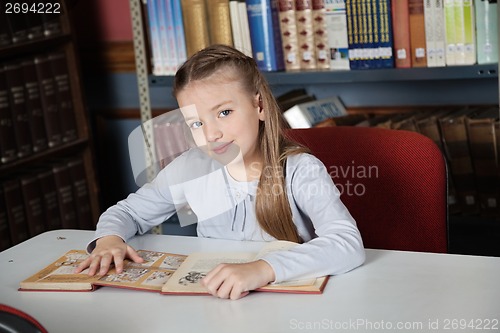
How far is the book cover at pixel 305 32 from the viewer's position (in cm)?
230

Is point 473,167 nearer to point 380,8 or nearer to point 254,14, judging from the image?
point 380,8

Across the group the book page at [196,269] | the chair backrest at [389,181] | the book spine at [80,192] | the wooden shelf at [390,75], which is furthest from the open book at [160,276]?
the book spine at [80,192]

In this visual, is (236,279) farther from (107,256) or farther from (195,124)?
(195,124)

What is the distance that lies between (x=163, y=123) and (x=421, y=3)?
0.96 m

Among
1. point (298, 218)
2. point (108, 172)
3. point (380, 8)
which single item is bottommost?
point (108, 172)

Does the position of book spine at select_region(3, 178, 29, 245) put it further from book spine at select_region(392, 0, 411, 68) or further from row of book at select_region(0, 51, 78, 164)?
book spine at select_region(392, 0, 411, 68)

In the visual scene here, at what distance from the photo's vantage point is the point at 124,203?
1570 mm

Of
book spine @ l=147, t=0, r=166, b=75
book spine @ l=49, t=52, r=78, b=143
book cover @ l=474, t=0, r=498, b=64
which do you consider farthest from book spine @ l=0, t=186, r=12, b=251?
book cover @ l=474, t=0, r=498, b=64

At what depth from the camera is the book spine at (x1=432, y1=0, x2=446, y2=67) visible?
7.02 ft

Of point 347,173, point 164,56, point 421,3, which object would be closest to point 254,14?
point 164,56

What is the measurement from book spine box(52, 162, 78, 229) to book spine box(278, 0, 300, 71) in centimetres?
99

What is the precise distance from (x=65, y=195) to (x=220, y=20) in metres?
0.93

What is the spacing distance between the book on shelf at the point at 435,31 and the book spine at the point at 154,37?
0.87 metres

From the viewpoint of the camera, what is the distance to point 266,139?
1521 mm
